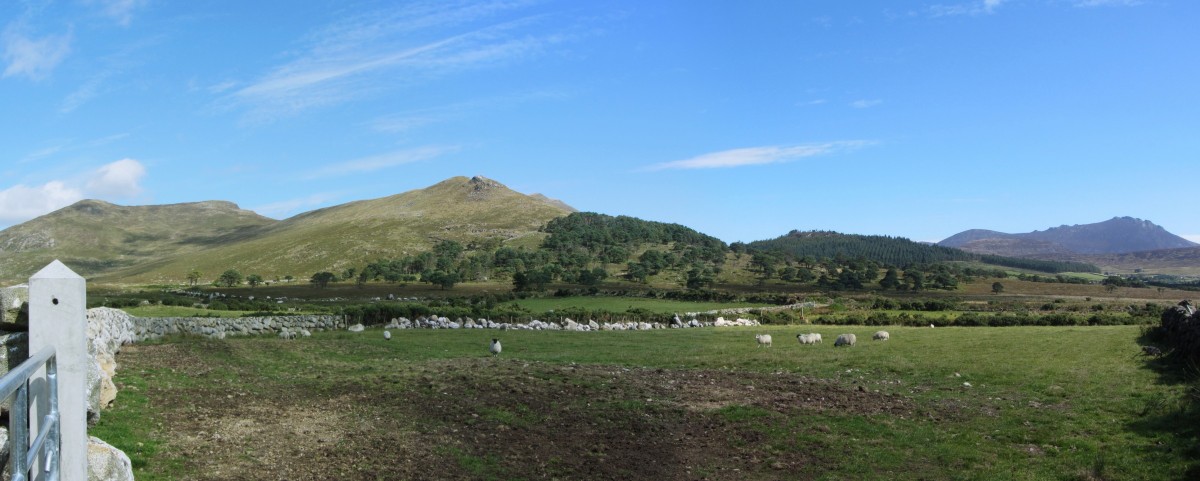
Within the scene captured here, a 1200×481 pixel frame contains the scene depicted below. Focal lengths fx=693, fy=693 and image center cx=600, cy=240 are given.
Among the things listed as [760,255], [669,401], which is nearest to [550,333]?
[669,401]

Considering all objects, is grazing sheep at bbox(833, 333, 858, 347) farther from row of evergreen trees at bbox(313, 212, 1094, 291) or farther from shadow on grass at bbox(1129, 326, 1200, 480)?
row of evergreen trees at bbox(313, 212, 1094, 291)

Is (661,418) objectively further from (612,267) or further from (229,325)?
(612,267)

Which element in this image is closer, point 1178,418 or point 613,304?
point 1178,418

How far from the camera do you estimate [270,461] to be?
1252 cm

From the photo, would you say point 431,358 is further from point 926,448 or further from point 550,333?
point 926,448

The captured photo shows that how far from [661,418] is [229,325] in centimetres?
3354

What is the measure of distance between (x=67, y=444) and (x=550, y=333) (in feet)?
125

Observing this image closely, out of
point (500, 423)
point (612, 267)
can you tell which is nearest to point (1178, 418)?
point (500, 423)

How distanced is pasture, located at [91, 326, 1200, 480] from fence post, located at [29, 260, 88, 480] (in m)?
6.28

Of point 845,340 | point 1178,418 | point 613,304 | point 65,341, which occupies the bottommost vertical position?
point 613,304

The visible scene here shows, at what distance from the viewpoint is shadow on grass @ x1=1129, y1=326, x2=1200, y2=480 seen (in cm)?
1271

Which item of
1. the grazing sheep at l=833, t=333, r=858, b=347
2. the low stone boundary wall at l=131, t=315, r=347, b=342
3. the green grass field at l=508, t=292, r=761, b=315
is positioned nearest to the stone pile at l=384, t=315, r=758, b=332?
the low stone boundary wall at l=131, t=315, r=347, b=342

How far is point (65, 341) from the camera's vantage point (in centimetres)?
544

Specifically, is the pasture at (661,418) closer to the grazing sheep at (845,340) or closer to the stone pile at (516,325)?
the grazing sheep at (845,340)
